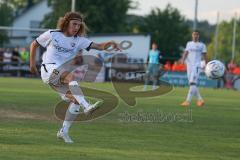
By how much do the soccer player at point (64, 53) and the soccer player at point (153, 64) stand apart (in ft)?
→ 66.4

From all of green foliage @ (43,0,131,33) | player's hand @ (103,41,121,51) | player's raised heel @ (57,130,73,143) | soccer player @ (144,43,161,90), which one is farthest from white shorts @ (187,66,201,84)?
green foliage @ (43,0,131,33)

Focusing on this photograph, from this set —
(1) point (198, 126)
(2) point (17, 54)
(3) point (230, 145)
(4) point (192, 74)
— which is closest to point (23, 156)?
(3) point (230, 145)

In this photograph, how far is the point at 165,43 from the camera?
74.8 meters

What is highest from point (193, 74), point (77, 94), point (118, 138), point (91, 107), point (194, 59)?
point (194, 59)

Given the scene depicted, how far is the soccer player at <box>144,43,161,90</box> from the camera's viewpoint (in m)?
33.6

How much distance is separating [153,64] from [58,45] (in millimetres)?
22878

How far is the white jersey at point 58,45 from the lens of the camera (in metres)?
11.5

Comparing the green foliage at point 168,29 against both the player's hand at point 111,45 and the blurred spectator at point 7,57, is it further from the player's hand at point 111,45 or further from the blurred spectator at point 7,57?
the player's hand at point 111,45

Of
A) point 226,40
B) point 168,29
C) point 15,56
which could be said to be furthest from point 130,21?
point 226,40

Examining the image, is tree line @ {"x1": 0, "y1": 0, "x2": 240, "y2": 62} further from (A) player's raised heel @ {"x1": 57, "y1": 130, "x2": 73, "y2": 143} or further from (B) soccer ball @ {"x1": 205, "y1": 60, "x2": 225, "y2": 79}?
(A) player's raised heel @ {"x1": 57, "y1": 130, "x2": 73, "y2": 143}

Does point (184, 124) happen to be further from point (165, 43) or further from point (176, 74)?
point (165, 43)

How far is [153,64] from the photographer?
3422cm

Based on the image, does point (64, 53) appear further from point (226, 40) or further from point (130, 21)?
point (226, 40)

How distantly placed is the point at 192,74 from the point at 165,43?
2066 inches
